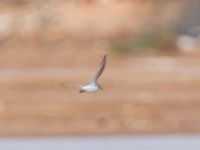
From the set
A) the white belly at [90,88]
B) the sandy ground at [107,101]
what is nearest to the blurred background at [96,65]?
the sandy ground at [107,101]

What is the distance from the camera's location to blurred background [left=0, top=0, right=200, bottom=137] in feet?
18.2

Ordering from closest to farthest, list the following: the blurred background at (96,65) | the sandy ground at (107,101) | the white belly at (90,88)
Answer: the white belly at (90,88) < the sandy ground at (107,101) < the blurred background at (96,65)

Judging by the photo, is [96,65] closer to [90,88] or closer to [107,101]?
[107,101]

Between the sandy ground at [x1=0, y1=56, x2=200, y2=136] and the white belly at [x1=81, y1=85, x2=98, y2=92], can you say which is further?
the sandy ground at [x1=0, y1=56, x2=200, y2=136]

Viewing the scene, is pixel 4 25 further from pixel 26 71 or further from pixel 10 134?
pixel 10 134

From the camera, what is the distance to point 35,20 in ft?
42.5

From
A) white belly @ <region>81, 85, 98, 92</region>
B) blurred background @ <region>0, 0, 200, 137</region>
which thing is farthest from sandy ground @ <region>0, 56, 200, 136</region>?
white belly @ <region>81, 85, 98, 92</region>

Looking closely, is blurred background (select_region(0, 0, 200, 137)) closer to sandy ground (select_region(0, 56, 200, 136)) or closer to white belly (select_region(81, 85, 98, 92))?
sandy ground (select_region(0, 56, 200, 136))

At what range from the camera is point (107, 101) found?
661cm

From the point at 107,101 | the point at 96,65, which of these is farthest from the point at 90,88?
the point at 96,65

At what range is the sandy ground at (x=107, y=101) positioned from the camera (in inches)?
205

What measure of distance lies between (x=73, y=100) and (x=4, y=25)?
266 inches

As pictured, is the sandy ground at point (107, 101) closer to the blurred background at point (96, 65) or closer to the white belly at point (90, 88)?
the blurred background at point (96, 65)

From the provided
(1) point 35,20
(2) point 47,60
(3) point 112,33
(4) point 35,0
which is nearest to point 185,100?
(2) point 47,60
